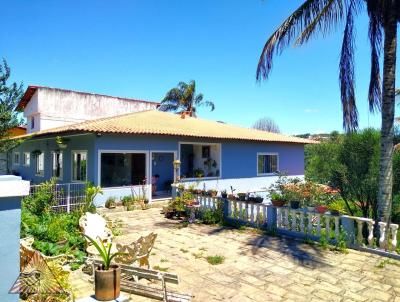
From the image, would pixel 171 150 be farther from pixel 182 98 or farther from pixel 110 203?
pixel 182 98

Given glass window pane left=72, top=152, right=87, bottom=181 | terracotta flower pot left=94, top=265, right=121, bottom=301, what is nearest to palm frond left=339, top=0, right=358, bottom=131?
terracotta flower pot left=94, top=265, right=121, bottom=301

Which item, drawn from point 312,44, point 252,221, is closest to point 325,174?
point 252,221

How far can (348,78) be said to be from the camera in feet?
28.8

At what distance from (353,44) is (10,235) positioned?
369 inches

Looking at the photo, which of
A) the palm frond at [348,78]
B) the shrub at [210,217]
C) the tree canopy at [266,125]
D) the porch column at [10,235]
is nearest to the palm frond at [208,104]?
the shrub at [210,217]

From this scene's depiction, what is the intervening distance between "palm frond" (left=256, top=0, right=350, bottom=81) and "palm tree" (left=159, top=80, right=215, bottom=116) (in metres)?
23.3

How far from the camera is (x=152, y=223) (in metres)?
10.6

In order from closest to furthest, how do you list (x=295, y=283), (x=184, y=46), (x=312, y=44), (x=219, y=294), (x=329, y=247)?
(x=219, y=294), (x=295, y=283), (x=329, y=247), (x=312, y=44), (x=184, y=46)

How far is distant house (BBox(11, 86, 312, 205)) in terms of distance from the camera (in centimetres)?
1375

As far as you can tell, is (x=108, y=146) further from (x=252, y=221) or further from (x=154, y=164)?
(x=252, y=221)

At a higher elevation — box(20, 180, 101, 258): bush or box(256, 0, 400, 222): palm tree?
box(256, 0, 400, 222): palm tree

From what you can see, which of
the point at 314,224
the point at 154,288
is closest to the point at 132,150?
the point at 314,224

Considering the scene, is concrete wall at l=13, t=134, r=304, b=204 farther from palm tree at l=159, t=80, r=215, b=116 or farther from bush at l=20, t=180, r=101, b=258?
palm tree at l=159, t=80, r=215, b=116

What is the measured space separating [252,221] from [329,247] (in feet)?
8.82
